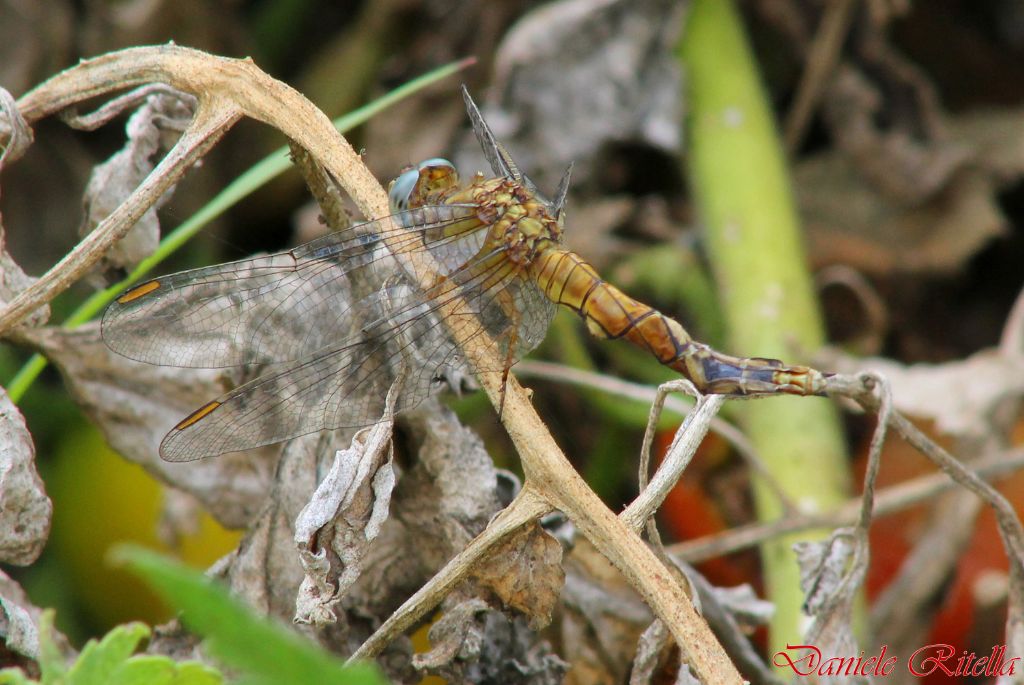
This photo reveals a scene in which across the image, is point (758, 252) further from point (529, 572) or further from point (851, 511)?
point (529, 572)

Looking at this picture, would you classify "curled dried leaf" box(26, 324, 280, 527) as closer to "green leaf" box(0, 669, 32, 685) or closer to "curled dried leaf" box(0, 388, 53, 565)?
"curled dried leaf" box(0, 388, 53, 565)

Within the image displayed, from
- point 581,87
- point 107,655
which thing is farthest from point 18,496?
point 581,87

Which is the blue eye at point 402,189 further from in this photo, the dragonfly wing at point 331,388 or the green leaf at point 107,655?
the green leaf at point 107,655

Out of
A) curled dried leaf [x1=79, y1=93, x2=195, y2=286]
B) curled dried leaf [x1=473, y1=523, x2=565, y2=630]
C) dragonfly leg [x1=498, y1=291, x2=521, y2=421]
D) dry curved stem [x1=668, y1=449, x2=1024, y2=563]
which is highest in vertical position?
curled dried leaf [x1=79, y1=93, x2=195, y2=286]

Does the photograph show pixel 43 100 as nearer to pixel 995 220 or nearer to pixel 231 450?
pixel 231 450

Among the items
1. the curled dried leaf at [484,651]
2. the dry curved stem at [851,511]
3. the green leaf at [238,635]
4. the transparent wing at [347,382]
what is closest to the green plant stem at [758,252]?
the dry curved stem at [851,511]

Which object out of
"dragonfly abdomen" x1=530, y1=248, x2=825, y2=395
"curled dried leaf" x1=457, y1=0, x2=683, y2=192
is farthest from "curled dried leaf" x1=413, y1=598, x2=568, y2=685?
"curled dried leaf" x1=457, y1=0, x2=683, y2=192

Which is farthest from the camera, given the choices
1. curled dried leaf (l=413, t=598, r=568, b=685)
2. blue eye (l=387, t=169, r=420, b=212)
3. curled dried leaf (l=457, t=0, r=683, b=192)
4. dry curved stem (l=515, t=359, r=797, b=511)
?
curled dried leaf (l=457, t=0, r=683, b=192)
